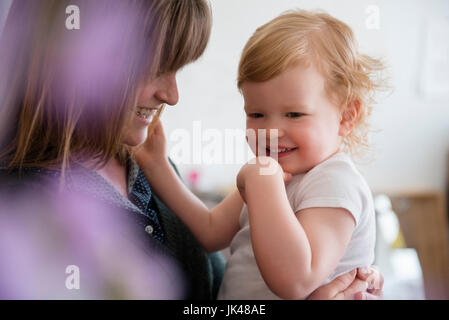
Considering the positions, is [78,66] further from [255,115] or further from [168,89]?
[255,115]

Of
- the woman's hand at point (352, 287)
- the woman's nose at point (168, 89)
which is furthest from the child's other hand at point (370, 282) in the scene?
the woman's nose at point (168, 89)

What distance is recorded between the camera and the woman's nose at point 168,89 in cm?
69

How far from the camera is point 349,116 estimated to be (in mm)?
718

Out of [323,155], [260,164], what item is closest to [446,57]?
[323,155]

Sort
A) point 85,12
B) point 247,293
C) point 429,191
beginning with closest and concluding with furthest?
point 85,12 < point 247,293 < point 429,191

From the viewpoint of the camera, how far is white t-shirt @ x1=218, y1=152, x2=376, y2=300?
24.7 inches

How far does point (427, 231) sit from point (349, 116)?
407 millimetres

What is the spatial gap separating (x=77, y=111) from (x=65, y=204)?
131 mm

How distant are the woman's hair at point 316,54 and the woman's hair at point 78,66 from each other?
10cm

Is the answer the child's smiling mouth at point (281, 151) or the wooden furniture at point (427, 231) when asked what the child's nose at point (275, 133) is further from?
the wooden furniture at point (427, 231)

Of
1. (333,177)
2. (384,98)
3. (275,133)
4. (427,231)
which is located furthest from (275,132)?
(427,231)

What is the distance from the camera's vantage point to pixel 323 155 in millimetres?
694
